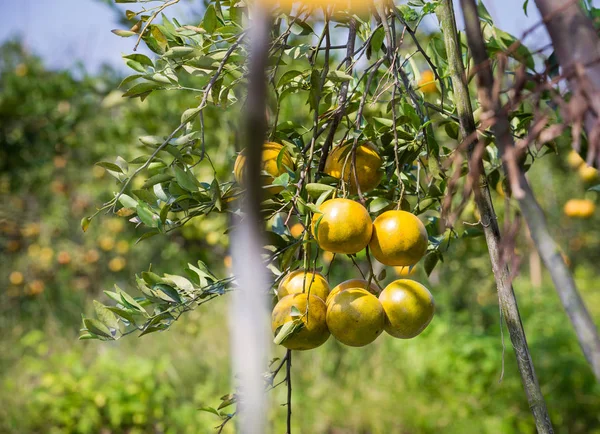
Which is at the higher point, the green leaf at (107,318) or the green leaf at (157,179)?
the green leaf at (157,179)

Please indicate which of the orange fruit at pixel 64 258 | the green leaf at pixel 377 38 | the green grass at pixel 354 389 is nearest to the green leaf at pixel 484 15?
the green leaf at pixel 377 38

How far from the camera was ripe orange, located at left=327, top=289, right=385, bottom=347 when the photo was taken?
0.52m

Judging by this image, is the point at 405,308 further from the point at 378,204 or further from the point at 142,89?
the point at 142,89

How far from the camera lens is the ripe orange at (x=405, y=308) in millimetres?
545

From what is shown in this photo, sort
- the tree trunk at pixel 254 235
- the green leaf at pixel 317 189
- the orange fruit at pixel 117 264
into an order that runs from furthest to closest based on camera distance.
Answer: the orange fruit at pixel 117 264, the green leaf at pixel 317 189, the tree trunk at pixel 254 235

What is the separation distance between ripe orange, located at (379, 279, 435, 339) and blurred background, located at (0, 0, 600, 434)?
1.10 m

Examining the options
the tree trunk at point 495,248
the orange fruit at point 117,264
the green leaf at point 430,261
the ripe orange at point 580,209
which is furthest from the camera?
the orange fruit at point 117,264

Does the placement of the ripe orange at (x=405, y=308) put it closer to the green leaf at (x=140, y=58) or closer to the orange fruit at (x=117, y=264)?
the green leaf at (x=140, y=58)

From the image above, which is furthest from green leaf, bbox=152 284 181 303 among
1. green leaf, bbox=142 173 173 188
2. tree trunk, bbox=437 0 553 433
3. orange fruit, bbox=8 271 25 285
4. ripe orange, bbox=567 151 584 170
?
orange fruit, bbox=8 271 25 285

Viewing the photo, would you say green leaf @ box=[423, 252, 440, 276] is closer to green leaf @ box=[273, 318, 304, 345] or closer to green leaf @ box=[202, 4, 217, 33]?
green leaf @ box=[273, 318, 304, 345]

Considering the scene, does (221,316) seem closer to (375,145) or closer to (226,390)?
(226,390)

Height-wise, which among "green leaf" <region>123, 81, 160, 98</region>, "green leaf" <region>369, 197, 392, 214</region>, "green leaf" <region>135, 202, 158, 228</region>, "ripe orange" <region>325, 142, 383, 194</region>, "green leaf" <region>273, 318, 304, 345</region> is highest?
"green leaf" <region>123, 81, 160, 98</region>

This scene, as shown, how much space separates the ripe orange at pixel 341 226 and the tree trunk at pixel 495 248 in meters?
0.10

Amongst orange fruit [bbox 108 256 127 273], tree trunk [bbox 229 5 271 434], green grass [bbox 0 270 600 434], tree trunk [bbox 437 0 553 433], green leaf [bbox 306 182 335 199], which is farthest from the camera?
orange fruit [bbox 108 256 127 273]
